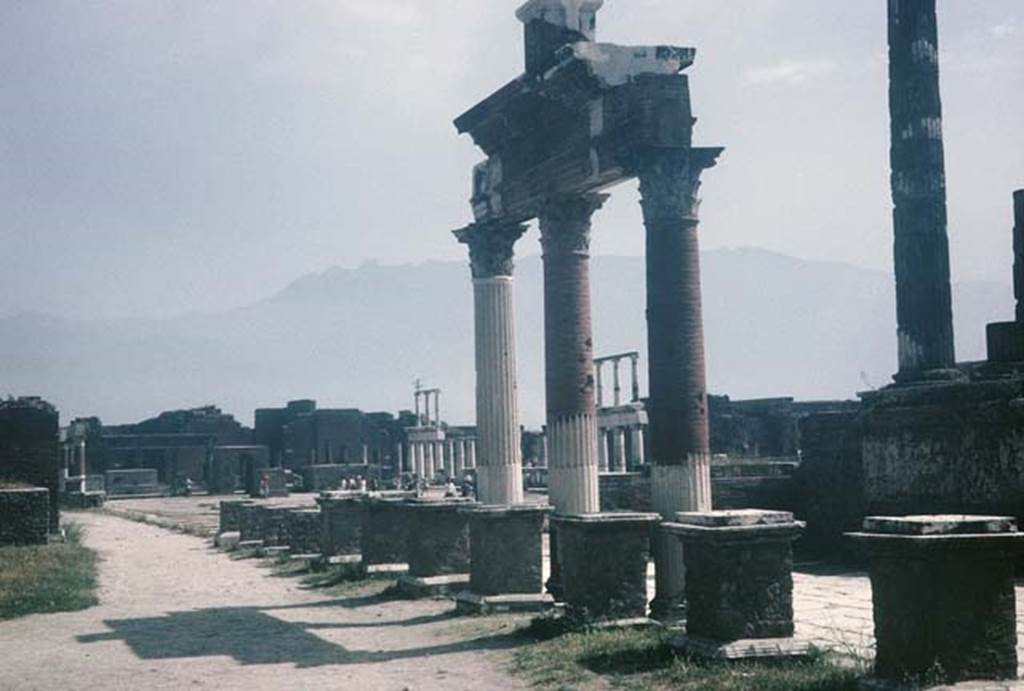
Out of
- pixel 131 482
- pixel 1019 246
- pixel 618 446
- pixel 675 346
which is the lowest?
pixel 131 482

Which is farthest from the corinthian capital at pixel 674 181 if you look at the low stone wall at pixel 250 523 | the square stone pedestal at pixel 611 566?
the low stone wall at pixel 250 523

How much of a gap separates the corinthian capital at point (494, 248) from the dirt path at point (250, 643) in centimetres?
412

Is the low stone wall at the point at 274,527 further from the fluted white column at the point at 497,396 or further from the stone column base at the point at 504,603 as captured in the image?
the stone column base at the point at 504,603

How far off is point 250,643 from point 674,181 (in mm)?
6071

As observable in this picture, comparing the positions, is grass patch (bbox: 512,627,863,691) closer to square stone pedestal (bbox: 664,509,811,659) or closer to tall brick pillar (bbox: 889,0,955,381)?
square stone pedestal (bbox: 664,509,811,659)

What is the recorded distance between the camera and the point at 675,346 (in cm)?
1096

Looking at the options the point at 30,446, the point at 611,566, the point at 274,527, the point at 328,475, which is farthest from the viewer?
the point at 328,475

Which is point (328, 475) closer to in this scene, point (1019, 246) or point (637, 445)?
point (637, 445)

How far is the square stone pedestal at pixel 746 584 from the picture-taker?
8172mm

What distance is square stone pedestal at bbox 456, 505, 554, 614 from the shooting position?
12.5 m

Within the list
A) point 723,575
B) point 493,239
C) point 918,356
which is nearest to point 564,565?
point 723,575

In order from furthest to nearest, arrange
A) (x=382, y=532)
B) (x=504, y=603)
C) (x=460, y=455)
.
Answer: (x=460, y=455) → (x=382, y=532) → (x=504, y=603)

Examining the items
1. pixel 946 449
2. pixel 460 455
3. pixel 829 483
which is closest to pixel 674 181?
pixel 946 449

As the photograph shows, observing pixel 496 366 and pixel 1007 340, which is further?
pixel 1007 340
